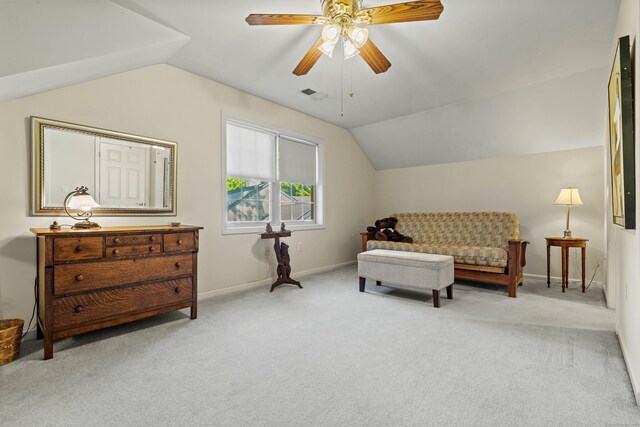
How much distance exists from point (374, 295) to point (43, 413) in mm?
3001

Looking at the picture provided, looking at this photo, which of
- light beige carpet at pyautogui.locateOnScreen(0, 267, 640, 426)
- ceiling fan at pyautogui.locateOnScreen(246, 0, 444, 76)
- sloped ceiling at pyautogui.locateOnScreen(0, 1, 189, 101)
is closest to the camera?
light beige carpet at pyautogui.locateOnScreen(0, 267, 640, 426)

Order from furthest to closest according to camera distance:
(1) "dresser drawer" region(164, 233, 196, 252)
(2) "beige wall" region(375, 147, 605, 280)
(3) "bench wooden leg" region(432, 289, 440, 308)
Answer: (2) "beige wall" region(375, 147, 605, 280) < (3) "bench wooden leg" region(432, 289, 440, 308) < (1) "dresser drawer" region(164, 233, 196, 252)

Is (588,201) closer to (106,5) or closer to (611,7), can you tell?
(611,7)

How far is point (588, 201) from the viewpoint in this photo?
4188mm

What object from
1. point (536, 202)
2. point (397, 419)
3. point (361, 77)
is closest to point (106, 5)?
point (361, 77)

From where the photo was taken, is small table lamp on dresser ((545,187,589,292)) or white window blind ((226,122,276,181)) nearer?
small table lamp on dresser ((545,187,589,292))

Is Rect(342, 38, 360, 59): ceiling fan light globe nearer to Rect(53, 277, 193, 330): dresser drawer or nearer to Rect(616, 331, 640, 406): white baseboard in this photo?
Rect(53, 277, 193, 330): dresser drawer

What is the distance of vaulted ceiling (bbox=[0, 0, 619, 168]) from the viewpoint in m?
2.04

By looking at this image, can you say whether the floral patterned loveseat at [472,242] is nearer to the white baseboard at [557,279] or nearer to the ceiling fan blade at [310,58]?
the white baseboard at [557,279]

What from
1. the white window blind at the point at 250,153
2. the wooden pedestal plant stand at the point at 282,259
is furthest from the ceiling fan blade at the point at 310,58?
the wooden pedestal plant stand at the point at 282,259

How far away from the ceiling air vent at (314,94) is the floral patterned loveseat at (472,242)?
7.55ft

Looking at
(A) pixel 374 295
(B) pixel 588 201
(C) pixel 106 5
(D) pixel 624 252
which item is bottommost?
(A) pixel 374 295

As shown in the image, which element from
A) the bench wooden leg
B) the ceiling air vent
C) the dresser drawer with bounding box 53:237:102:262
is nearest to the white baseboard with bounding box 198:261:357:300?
the dresser drawer with bounding box 53:237:102:262

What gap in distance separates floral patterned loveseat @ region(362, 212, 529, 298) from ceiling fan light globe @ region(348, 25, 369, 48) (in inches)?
116
